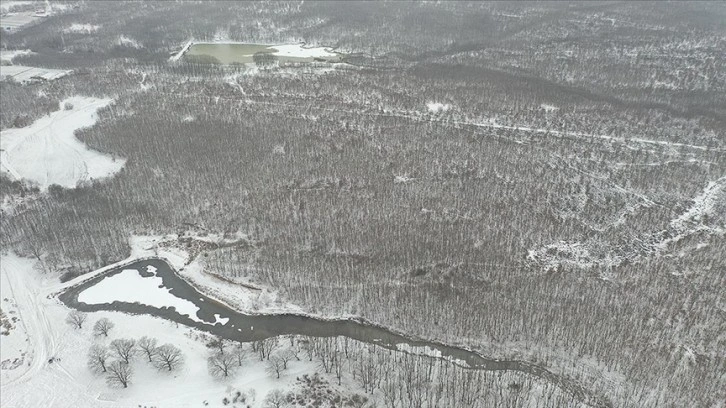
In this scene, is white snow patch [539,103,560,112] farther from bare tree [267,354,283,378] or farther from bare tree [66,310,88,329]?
bare tree [66,310,88,329]

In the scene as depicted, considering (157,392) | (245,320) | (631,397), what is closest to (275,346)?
(245,320)

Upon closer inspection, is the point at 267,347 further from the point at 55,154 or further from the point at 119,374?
the point at 55,154

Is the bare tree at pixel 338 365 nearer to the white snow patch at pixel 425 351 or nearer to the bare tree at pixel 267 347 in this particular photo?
the white snow patch at pixel 425 351

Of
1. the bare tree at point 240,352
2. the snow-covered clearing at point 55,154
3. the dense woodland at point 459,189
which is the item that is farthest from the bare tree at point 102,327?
the snow-covered clearing at point 55,154

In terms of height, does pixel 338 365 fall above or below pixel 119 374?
below

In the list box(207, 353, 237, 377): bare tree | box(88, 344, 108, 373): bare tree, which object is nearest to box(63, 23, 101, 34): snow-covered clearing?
box(88, 344, 108, 373): bare tree

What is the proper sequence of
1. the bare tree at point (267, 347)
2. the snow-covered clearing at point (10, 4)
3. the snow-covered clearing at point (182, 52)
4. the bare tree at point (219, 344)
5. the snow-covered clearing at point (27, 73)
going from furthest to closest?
the snow-covered clearing at point (10, 4) → the snow-covered clearing at point (182, 52) → the snow-covered clearing at point (27, 73) → the bare tree at point (219, 344) → the bare tree at point (267, 347)

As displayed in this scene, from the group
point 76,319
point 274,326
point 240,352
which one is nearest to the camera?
point 240,352

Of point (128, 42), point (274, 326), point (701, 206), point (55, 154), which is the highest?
point (128, 42)

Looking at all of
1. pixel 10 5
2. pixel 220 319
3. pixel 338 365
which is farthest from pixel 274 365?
pixel 10 5
